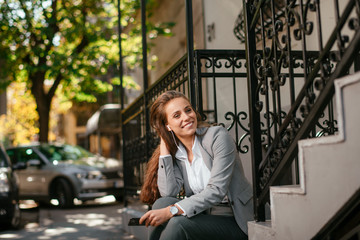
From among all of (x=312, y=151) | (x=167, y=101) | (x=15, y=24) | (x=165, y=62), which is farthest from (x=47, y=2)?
(x=312, y=151)

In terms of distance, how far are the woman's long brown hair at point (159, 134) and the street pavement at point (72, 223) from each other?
309 centimetres

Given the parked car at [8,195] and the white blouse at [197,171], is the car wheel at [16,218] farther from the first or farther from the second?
the white blouse at [197,171]

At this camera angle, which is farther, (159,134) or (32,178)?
→ (32,178)

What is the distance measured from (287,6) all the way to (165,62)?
11.9 meters

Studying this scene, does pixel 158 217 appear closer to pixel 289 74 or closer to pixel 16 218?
pixel 289 74

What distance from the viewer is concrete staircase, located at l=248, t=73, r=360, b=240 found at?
217 cm

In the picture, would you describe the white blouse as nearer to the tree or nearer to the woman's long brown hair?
the woman's long brown hair

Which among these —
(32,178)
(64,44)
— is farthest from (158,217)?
(64,44)

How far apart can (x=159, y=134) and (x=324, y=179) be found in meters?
1.59

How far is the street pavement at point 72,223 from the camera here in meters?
7.16

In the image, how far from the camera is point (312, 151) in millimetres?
2480

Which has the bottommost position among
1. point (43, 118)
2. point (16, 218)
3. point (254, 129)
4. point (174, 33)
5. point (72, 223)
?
point (72, 223)

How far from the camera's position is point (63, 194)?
1148 centimetres

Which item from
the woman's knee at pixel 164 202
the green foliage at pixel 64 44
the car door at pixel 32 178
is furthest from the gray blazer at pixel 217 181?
the green foliage at pixel 64 44
